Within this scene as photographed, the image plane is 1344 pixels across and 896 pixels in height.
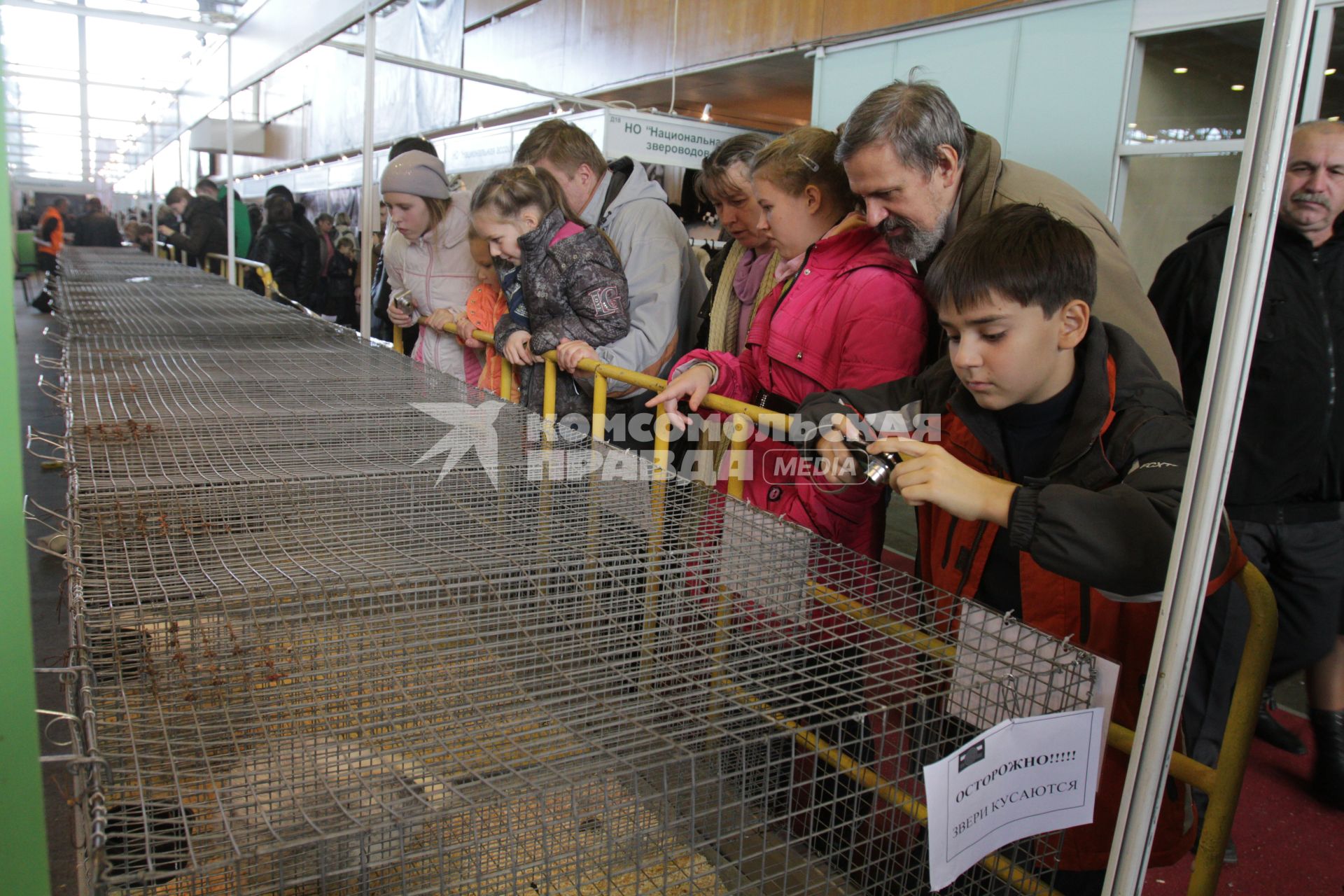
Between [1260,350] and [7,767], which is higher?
[1260,350]

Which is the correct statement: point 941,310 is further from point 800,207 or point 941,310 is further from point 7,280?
point 7,280

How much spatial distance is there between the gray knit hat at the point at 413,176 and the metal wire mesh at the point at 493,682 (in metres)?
2.22

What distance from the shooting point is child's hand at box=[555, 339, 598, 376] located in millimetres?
2662

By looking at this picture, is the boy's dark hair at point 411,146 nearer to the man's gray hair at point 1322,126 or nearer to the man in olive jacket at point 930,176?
the man in olive jacket at point 930,176

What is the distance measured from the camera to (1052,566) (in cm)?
114

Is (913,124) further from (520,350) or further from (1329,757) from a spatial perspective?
(1329,757)

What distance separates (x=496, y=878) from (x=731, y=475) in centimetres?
116

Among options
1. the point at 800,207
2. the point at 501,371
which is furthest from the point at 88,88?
the point at 800,207

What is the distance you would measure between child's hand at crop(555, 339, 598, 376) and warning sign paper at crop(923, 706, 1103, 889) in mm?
1883

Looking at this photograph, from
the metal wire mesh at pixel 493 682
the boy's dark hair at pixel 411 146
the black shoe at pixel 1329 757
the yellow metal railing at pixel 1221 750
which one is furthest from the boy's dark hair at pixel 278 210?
the black shoe at pixel 1329 757

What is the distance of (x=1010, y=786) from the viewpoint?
93 cm

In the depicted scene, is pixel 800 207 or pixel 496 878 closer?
pixel 496 878

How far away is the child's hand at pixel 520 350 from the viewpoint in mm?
2938

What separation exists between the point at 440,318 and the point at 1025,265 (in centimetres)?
275
